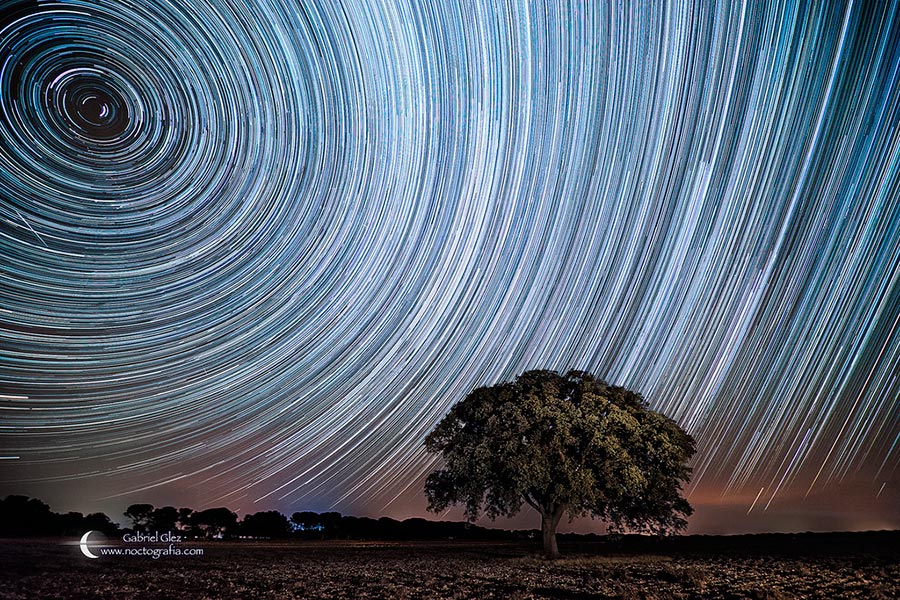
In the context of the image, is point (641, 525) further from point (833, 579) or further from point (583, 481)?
point (833, 579)

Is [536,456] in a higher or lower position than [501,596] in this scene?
higher

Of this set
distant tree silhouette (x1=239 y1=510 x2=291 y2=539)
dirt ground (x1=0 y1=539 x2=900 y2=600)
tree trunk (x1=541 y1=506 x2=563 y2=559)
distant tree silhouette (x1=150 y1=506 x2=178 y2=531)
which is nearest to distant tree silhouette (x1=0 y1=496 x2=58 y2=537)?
distant tree silhouette (x1=150 y1=506 x2=178 y2=531)

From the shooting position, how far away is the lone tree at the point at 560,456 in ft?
91.0

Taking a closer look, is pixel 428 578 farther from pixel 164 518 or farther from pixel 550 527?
pixel 164 518

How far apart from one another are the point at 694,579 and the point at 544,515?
10.8 metres

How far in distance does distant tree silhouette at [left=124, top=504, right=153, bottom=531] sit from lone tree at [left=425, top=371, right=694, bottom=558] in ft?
272

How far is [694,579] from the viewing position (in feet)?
64.1

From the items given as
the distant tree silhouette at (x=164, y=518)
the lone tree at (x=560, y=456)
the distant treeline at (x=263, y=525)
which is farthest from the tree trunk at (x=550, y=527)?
the distant tree silhouette at (x=164, y=518)

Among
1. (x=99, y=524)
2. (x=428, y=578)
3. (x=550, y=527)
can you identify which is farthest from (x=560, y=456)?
(x=99, y=524)

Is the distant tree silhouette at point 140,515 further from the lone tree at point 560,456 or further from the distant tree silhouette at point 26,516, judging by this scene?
the lone tree at point 560,456

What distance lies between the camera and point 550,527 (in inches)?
1154

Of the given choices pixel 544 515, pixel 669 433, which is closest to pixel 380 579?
pixel 544 515

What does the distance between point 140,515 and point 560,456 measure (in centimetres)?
9276

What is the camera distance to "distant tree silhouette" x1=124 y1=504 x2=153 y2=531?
92875 mm
